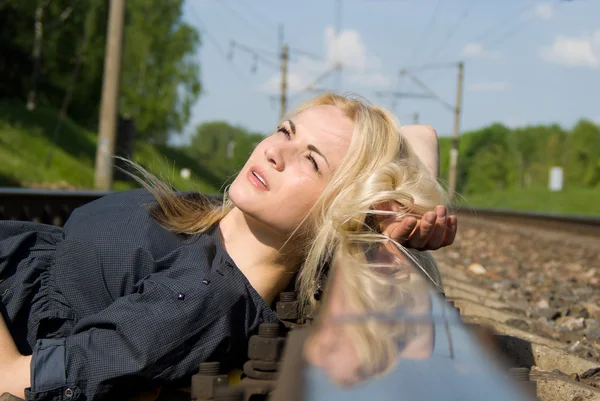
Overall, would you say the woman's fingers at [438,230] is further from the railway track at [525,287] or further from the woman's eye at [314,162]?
the woman's eye at [314,162]

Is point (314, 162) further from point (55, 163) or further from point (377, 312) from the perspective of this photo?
point (55, 163)

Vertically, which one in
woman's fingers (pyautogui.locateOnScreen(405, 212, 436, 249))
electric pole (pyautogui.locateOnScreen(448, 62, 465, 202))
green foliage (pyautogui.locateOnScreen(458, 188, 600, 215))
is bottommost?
woman's fingers (pyautogui.locateOnScreen(405, 212, 436, 249))

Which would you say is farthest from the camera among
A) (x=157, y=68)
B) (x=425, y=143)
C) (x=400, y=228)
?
(x=157, y=68)

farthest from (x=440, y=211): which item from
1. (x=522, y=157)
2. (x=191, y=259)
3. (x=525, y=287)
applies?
(x=522, y=157)

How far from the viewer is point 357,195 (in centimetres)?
213

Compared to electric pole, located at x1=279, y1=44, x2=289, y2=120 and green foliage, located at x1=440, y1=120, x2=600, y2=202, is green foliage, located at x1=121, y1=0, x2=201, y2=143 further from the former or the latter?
green foliage, located at x1=440, y1=120, x2=600, y2=202

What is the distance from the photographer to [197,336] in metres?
2.02

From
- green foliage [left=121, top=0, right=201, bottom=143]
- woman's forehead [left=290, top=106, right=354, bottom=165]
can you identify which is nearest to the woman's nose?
woman's forehead [left=290, top=106, right=354, bottom=165]

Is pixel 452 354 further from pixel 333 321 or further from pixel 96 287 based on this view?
pixel 96 287

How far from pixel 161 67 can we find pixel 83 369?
5370 centimetres

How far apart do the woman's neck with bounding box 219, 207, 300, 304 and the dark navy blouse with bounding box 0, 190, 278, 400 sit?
2.4 inches

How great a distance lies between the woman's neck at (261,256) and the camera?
235cm

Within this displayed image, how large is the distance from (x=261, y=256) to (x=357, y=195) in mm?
402

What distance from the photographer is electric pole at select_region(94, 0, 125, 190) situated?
13711 millimetres
